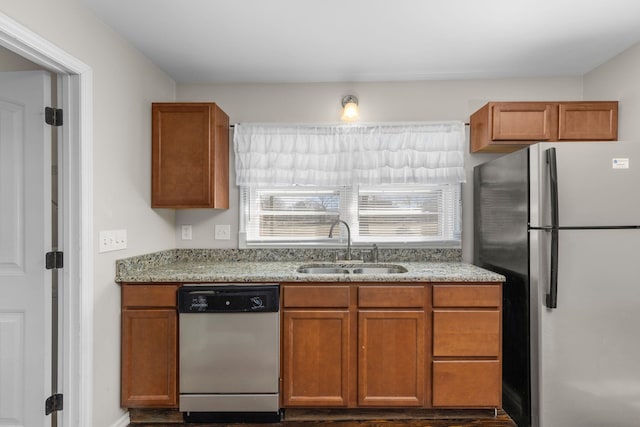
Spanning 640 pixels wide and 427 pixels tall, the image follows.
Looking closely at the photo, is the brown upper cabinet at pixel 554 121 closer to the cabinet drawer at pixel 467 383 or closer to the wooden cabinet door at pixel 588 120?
the wooden cabinet door at pixel 588 120

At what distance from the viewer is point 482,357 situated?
7.34 feet

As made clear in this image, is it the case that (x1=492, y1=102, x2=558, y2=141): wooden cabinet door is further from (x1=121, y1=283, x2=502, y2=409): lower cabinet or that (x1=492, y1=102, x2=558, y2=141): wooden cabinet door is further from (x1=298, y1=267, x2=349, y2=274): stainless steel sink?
(x1=298, y1=267, x2=349, y2=274): stainless steel sink

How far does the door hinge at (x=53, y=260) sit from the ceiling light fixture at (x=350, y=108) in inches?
80.6

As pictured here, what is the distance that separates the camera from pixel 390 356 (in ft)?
7.41

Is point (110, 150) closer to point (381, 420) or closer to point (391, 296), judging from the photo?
point (391, 296)

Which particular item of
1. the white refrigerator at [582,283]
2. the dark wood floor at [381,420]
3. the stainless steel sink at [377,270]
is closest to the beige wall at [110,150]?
the dark wood floor at [381,420]

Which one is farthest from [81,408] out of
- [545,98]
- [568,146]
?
[545,98]

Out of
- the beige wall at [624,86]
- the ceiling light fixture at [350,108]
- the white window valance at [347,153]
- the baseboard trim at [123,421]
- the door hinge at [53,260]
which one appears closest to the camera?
the door hinge at [53,260]

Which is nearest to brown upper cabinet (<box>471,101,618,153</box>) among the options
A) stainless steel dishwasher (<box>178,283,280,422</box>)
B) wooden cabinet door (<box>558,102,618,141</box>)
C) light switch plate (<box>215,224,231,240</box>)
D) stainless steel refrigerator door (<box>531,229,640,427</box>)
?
wooden cabinet door (<box>558,102,618,141</box>)

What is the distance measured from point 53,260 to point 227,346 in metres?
1.05

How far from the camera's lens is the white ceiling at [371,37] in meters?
1.97

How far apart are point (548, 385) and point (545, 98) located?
7.09ft

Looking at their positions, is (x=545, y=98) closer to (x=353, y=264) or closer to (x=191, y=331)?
(x=353, y=264)

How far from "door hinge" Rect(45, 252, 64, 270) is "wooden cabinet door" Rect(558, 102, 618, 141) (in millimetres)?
3214
